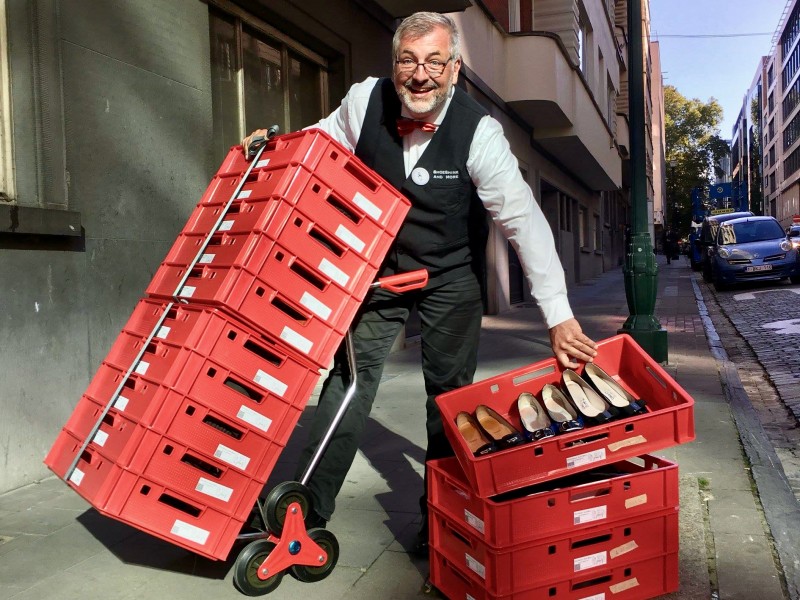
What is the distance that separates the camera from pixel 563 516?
2.68 m

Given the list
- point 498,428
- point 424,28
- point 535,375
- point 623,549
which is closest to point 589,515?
point 623,549

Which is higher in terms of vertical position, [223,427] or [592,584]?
[223,427]

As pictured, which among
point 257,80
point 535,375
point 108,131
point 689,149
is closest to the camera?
point 535,375

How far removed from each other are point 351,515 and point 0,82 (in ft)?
9.66

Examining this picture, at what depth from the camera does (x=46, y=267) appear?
4641mm

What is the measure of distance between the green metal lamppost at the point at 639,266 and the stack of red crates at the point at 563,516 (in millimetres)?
5396

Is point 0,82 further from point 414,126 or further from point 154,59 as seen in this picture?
point 414,126

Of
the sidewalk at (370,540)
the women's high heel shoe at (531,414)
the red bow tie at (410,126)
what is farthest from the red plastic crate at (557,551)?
the red bow tie at (410,126)

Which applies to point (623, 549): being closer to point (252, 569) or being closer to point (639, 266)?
point (252, 569)

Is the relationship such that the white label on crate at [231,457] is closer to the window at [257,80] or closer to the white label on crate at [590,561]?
the white label on crate at [590,561]

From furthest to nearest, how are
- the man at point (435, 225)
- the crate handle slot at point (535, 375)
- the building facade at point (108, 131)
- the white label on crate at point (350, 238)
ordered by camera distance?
the building facade at point (108, 131) → the crate handle slot at point (535, 375) → the man at point (435, 225) → the white label on crate at point (350, 238)

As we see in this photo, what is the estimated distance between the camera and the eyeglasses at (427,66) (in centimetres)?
302

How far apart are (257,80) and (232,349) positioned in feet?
17.0

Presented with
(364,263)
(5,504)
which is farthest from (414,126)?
(5,504)
